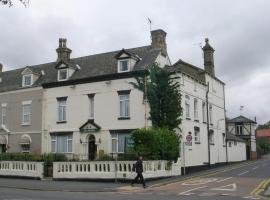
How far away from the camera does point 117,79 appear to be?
36.7m

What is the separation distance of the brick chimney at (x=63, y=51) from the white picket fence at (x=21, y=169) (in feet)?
46.4

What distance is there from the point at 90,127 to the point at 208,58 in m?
14.7

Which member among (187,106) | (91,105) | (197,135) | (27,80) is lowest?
(197,135)

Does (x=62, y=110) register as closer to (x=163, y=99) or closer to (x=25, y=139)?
(x=25, y=139)

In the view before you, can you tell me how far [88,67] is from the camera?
40.5 meters

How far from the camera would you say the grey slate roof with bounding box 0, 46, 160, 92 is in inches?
1471

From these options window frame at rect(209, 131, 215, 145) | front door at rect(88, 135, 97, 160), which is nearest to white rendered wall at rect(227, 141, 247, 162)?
window frame at rect(209, 131, 215, 145)

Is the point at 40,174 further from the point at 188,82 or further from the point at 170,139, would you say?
the point at 188,82

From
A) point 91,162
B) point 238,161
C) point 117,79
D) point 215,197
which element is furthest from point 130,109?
point 238,161

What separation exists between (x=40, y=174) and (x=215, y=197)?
597 inches

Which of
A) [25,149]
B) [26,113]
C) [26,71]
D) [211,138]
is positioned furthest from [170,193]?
[26,71]

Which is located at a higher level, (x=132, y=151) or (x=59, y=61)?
(x=59, y=61)

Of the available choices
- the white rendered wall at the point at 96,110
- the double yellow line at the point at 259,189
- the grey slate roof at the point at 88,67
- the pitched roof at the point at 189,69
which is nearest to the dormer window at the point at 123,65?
the grey slate roof at the point at 88,67

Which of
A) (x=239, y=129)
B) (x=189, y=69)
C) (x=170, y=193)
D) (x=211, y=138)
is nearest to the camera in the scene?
(x=170, y=193)
